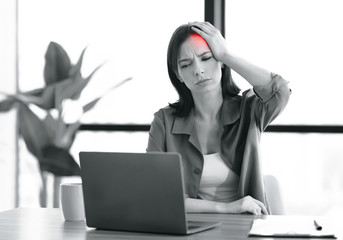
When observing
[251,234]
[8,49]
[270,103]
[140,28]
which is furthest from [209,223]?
[8,49]

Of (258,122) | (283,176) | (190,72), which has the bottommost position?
(283,176)

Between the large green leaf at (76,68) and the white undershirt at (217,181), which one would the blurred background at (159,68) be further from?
the white undershirt at (217,181)

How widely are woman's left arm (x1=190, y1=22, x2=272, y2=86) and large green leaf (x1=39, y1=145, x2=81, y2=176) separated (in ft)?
5.35

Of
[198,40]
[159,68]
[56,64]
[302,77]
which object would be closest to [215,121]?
[198,40]

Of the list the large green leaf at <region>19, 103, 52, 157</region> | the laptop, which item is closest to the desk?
the laptop

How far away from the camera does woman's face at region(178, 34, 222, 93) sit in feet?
7.21

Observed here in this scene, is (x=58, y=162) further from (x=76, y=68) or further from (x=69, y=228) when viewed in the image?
(x=69, y=228)

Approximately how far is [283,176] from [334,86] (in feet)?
2.06

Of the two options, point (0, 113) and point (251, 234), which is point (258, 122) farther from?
point (0, 113)

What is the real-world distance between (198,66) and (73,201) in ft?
2.40

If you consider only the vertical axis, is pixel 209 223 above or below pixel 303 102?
below

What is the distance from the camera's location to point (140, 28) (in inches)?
150

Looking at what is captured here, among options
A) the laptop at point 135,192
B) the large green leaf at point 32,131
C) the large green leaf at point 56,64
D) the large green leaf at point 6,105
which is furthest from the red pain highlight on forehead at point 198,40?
the large green leaf at point 6,105

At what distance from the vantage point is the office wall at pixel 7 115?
13.2 feet
